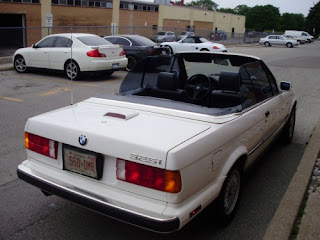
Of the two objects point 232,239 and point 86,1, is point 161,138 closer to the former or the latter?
point 232,239

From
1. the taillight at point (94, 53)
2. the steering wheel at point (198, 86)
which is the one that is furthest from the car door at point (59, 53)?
the steering wheel at point (198, 86)

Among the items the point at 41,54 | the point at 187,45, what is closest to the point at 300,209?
the point at 41,54

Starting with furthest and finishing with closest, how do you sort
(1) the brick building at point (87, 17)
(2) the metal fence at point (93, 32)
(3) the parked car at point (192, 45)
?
(1) the brick building at point (87, 17) → (3) the parked car at point (192, 45) → (2) the metal fence at point (93, 32)

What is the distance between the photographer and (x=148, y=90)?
180 inches

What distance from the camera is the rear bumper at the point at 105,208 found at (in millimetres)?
2539

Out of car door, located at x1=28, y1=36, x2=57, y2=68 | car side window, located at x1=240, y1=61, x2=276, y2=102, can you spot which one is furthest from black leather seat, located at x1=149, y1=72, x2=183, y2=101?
car door, located at x1=28, y1=36, x2=57, y2=68

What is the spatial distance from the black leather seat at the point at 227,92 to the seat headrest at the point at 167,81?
0.50 meters

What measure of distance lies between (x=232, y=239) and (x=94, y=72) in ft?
31.1

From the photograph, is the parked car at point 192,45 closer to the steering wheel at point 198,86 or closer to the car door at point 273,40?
the steering wheel at point 198,86

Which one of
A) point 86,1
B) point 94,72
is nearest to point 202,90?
point 94,72

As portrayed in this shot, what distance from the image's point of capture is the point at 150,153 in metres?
2.62

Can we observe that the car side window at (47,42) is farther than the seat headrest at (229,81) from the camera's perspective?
Yes

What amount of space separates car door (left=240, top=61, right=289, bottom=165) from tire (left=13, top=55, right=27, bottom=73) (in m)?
10.6

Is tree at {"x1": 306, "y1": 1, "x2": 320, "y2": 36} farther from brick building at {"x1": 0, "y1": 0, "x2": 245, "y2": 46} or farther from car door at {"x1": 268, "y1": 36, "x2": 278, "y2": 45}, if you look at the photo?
car door at {"x1": 268, "y1": 36, "x2": 278, "y2": 45}
